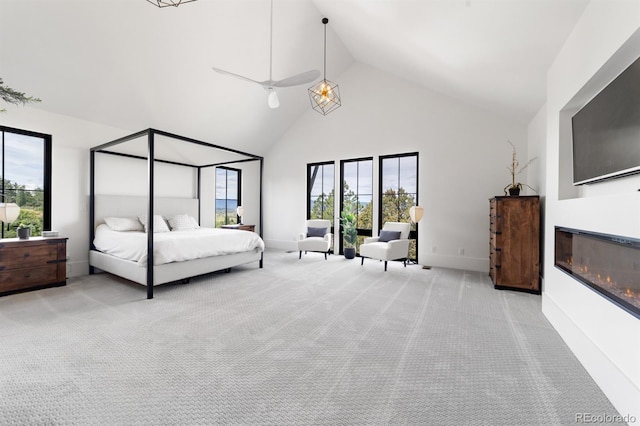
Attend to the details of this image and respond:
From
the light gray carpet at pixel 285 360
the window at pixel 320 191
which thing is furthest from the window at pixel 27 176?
the window at pixel 320 191

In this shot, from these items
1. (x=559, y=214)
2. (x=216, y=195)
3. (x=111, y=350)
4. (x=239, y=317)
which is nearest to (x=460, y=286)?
(x=559, y=214)

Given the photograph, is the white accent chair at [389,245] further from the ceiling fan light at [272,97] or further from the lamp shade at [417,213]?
the ceiling fan light at [272,97]

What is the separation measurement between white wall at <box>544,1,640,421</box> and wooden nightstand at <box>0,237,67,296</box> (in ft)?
18.8

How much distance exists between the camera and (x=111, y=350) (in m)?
2.11

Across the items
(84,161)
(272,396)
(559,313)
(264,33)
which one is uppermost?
(264,33)

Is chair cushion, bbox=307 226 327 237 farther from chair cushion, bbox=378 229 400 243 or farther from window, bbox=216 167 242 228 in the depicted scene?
window, bbox=216 167 242 228

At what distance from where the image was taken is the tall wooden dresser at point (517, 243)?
361 centimetres

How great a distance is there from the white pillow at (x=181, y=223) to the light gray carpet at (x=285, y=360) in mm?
1904

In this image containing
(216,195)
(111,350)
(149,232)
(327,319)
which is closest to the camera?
(111,350)

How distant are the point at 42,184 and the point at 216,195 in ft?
10.4

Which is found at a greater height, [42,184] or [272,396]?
[42,184]

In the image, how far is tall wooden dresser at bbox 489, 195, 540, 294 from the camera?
361 cm

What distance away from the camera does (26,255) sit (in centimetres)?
352

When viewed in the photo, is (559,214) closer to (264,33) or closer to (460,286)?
(460,286)
